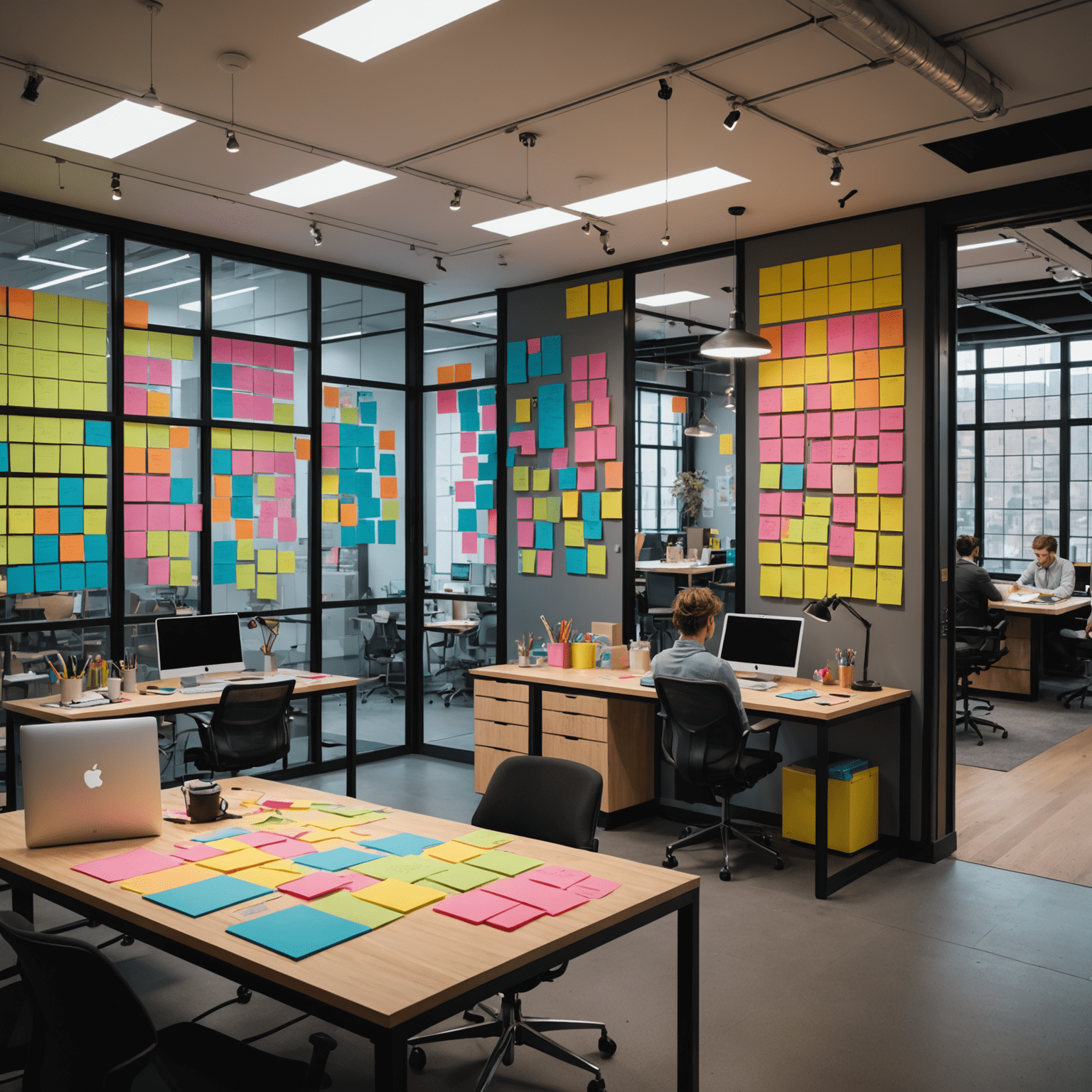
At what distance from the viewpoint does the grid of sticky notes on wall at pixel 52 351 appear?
5410mm

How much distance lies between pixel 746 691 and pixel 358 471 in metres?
3.39

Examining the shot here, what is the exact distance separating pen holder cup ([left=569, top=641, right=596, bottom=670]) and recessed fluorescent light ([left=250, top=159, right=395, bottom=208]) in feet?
9.52

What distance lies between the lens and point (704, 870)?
498 centimetres

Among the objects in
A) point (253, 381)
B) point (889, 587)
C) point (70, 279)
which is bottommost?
point (889, 587)

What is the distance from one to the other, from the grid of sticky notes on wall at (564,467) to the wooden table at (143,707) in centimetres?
175

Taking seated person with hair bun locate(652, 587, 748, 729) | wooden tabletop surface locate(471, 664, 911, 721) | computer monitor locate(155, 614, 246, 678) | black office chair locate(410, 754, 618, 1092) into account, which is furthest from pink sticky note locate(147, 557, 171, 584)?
black office chair locate(410, 754, 618, 1092)

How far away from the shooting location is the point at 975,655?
794cm

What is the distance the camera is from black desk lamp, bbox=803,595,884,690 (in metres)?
5.21

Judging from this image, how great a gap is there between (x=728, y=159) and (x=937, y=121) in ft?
3.06

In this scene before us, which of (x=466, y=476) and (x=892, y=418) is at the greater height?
(x=892, y=418)

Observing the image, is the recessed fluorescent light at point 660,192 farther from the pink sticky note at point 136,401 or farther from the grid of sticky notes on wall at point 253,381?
the pink sticky note at point 136,401

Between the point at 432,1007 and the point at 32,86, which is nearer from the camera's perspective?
the point at 432,1007

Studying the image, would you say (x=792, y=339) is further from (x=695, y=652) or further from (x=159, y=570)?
(x=159, y=570)

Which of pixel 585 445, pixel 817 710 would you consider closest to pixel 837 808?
pixel 817 710
